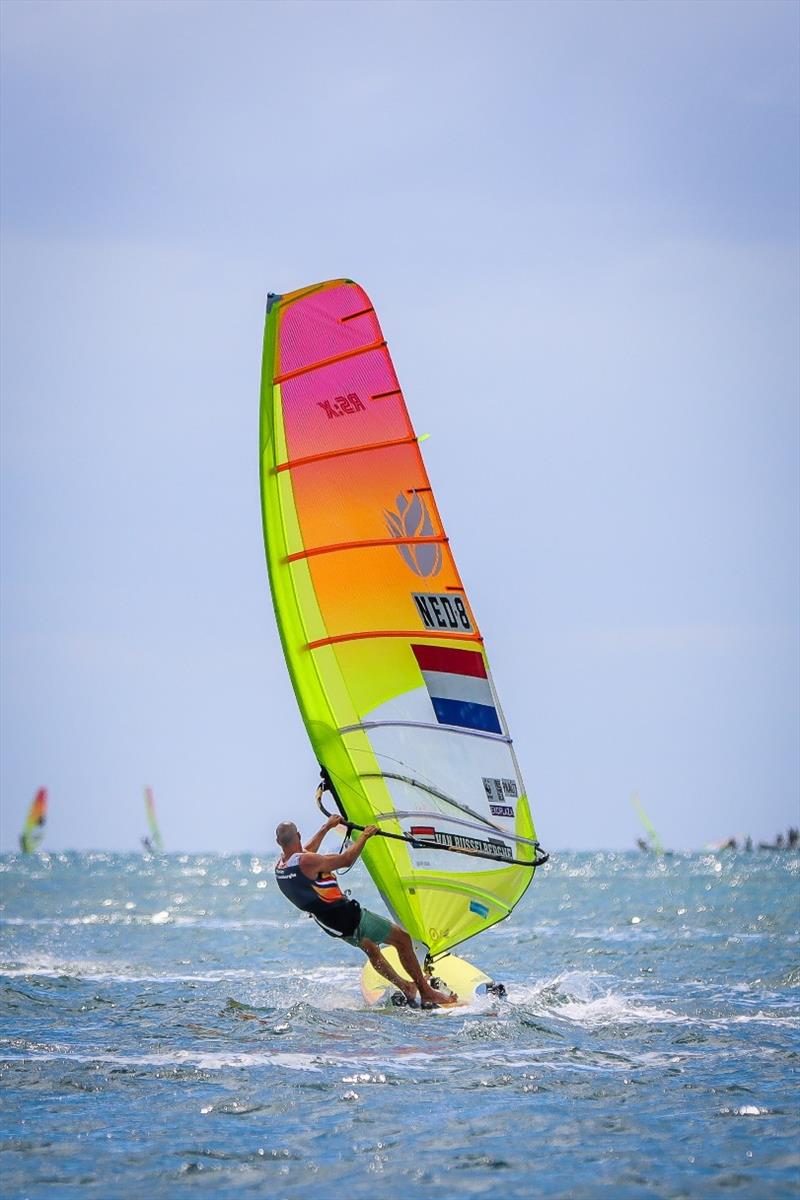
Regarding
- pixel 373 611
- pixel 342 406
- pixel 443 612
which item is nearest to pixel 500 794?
pixel 443 612

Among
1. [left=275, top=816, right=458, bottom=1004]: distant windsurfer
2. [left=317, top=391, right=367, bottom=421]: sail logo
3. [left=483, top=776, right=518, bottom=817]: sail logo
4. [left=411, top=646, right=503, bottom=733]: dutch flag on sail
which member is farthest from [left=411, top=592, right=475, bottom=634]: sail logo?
[left=275, top=816, right=458, bottom=1004]: distant windsurfer

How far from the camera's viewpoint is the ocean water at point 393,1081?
19.5 feet

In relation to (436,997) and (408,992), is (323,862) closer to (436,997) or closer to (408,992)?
(408,992)

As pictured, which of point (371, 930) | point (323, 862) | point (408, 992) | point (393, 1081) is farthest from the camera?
point (408, 992)

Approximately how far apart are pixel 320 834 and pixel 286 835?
459mm

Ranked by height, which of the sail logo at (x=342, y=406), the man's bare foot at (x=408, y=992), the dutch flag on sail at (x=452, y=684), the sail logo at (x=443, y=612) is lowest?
the man's bare foot at (x=408, y=992)

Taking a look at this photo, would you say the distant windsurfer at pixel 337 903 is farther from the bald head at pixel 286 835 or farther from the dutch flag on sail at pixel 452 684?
the dutch flag on sail at pixel 452 684

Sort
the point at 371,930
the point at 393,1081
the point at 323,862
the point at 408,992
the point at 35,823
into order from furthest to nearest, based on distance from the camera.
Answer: the point at 35,823 < the point at 408,992 < the point at 371,930 < the point at 323,862 < the point at 393,1081

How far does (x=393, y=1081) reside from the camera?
7527 mm

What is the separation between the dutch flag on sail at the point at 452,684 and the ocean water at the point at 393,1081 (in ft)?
6.29

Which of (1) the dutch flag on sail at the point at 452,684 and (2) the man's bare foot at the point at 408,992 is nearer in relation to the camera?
(2) the man's bare foot at the point at 408,992

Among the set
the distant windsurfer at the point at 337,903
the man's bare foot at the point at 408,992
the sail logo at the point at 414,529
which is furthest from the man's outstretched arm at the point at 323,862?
the sail logo at the point at 414,529

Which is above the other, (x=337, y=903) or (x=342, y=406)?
(x=342, y=406)

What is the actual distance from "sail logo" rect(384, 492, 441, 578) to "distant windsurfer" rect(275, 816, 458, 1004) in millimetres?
1835
